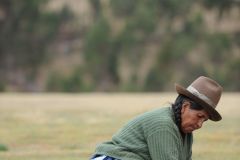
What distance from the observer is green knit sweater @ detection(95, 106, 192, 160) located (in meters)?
5.50

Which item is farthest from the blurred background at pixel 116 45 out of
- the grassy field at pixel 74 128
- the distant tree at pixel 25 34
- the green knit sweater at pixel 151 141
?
the green knit sweater at pixel 151 141

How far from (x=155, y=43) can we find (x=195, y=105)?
51175 millimetres

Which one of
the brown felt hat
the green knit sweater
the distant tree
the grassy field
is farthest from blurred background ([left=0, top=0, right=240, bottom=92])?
the brown felt hat

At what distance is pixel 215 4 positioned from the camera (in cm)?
5878

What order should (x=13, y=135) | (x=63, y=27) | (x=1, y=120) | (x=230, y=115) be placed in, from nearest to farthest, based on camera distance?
1. (x=13, y=135)
2. (x=1, y=120)
3. (x=230, y=115)
4. (x=63, y=27)

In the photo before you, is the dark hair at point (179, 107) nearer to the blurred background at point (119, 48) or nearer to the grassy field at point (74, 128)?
the grassy field at point (74, 128)

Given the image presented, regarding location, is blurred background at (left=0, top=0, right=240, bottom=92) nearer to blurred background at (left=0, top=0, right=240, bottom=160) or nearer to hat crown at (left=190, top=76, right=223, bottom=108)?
blurred background at (left=0, top=0, right=240, bottom=160)

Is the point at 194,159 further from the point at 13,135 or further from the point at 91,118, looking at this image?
the point at 91,118

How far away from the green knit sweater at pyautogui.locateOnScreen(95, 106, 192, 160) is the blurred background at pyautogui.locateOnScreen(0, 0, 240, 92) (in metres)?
43.3

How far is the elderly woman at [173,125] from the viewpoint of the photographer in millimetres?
5504

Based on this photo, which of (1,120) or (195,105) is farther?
(1,120)

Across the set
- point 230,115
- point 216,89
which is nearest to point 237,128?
point 230,115

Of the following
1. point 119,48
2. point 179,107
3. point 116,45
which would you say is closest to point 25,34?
point 116,45

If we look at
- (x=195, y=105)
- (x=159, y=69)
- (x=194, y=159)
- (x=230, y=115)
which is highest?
(x=195, y=105)
